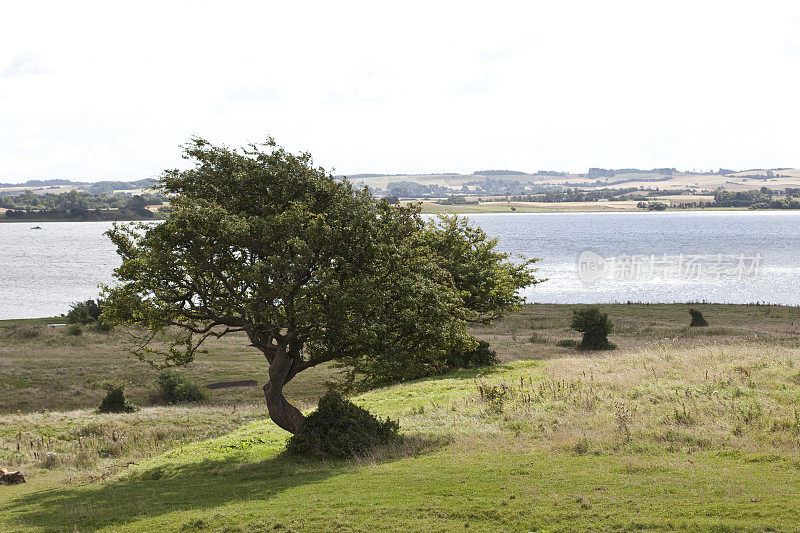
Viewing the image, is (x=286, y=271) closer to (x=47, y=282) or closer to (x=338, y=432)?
(x=338, y=432)

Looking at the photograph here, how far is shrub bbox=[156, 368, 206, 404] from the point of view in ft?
142

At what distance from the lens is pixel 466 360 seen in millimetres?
39156

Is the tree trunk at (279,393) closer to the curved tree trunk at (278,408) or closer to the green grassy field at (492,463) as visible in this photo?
the curved tree trunk at (278,408)

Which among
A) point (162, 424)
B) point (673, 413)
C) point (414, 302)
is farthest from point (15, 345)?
point (673, 413)

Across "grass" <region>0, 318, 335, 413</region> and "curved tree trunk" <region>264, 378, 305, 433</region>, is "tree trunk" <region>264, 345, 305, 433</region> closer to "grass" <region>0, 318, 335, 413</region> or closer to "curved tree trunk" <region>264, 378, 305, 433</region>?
"curved tree trunk" <region>264, 378, 305, 433</region>

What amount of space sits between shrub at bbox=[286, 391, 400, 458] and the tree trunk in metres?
2.01

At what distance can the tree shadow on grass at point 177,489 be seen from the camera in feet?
49.9

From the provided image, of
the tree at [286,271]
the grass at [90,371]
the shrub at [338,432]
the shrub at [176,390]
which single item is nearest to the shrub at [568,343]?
the grass at [90,371]

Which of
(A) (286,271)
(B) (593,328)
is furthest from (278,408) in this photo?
(B) (593,328)

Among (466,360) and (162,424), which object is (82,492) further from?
(466,360)

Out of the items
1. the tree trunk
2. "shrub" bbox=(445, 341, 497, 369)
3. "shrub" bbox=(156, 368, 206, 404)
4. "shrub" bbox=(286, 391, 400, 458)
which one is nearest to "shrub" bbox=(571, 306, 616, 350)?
"shrub" bbox=(445, 341, 497, 369)

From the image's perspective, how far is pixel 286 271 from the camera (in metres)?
21.2

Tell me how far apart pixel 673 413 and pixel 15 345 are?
6291 centimetres

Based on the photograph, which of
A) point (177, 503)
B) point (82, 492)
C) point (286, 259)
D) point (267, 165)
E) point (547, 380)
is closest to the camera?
point (177, 503)
